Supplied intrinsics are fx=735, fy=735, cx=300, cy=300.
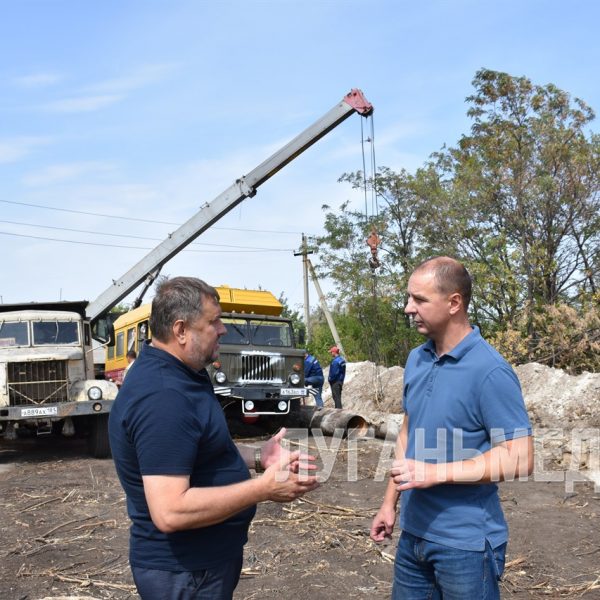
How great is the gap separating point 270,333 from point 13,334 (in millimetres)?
4596

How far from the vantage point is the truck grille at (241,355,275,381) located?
1340 centimetres

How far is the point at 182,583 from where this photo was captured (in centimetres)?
228

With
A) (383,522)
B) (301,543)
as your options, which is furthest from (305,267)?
(383,522)

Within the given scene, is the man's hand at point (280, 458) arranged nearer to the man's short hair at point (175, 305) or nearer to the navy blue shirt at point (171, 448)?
the navy blue shirt at point (171, 448)

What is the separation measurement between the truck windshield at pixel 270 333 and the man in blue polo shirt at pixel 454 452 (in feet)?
36.0

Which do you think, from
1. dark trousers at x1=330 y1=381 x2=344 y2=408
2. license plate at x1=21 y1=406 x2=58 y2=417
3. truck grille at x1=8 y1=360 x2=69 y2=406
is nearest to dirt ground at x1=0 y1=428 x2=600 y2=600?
license plate at x1=21 y1=406 x2=58 y2=417

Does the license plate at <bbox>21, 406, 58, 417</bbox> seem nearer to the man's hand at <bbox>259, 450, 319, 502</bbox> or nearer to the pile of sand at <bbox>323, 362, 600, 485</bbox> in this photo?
the pile of sand at <bbox>323, 362, 600, 485</bbox>

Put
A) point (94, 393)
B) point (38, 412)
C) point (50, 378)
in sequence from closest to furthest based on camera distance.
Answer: point (38, 412)
point (94, 393)
point (50, 378)

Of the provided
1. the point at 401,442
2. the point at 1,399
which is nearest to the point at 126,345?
the point at 1,399

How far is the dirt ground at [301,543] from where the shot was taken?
5152 millimetres

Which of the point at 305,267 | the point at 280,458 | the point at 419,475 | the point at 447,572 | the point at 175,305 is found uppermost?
the point at 305,267

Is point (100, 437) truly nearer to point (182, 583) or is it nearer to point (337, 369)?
point (337, 369)

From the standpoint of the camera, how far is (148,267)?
17938 millimetres

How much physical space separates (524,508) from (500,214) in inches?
529
